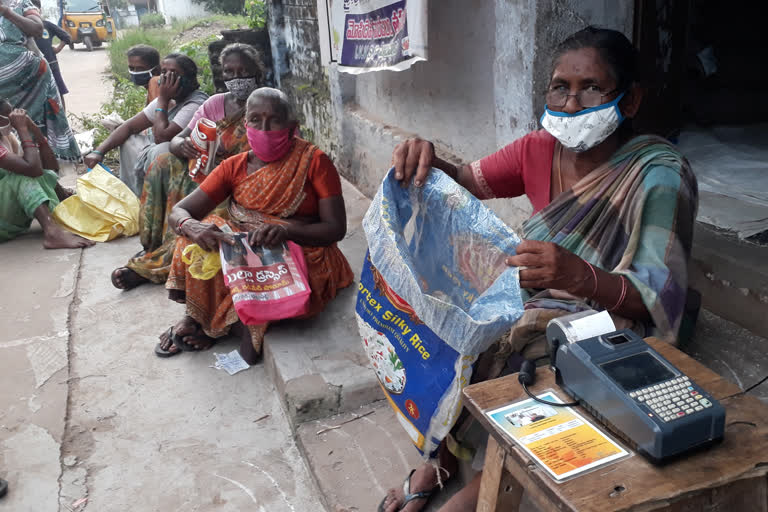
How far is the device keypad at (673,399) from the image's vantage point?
1.16 metres

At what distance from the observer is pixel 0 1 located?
6.78 m

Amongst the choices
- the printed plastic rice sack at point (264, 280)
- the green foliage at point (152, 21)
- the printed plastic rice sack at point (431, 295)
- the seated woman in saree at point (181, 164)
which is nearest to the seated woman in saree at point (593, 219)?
the printed plastic rice sack at point (431, 295)

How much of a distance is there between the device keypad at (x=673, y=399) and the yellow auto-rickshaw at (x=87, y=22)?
21053 millimetres

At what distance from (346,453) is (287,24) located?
4.99 m

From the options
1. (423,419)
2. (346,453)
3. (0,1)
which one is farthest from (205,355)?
(0,1)

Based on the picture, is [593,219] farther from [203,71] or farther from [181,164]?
[203,71]

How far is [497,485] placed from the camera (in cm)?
135

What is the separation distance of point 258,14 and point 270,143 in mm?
4187

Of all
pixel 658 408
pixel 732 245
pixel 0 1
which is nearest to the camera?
pixel 658 408

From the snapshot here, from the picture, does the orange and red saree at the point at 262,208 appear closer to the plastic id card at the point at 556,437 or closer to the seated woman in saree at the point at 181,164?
the seated woman in saree at the point at 181,164

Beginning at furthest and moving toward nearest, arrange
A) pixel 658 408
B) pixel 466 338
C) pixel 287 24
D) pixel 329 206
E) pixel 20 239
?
pixel 287 24 < pixel 20 239 < pixel 329 206 < pixel 466 338 < pixel 658 408

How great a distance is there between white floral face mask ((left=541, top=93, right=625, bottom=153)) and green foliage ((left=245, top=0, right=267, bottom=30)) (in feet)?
A: 17.7

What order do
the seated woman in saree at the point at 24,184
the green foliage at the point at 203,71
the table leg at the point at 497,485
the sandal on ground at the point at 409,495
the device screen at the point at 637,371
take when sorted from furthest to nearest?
the green foliage at the point at 203,71
the seated woman in saree at the point at 24,184
the sandal on ground at the point at 409,495
the table leg at the point at 497,485
the device screen at the point at 637,371

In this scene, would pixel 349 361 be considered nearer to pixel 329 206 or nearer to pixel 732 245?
pixel 329 206
